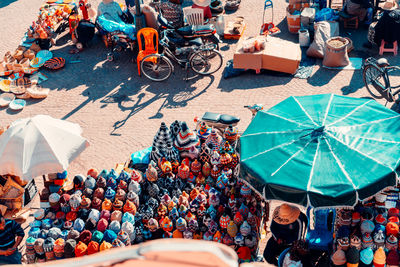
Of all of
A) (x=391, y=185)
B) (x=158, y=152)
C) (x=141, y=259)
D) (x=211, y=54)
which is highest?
(x=141, y=259)

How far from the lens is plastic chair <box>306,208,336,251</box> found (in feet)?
21.1

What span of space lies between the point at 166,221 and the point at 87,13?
8.68 m

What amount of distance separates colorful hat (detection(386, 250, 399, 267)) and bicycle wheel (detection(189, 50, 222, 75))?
262 inches

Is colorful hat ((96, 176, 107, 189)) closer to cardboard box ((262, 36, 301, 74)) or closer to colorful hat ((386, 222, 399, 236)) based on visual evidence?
colorful hat ((386, 222, 399, 236))

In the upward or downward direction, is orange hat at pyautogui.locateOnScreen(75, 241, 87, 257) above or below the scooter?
below

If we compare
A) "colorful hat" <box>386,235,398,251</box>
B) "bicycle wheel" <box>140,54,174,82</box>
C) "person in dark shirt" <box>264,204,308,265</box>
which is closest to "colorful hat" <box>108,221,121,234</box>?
"person in dark shirt" <box>264,204,308,265</box>

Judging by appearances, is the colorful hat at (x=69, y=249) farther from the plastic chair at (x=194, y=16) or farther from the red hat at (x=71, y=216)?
the plastic chair at (x=194, y=16)

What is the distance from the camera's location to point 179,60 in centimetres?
1150

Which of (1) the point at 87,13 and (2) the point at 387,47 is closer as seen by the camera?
(2) the point at 387,47

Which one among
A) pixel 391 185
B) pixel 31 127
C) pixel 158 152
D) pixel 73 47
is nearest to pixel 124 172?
pixel 158 152

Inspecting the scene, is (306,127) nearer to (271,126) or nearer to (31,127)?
(271,126)

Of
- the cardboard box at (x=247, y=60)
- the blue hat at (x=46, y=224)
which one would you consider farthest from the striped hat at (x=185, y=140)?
the cardboard box at (x=247, y=60)

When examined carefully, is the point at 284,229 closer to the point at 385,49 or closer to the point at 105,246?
the point at 105,246

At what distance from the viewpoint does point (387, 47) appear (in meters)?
11.8
